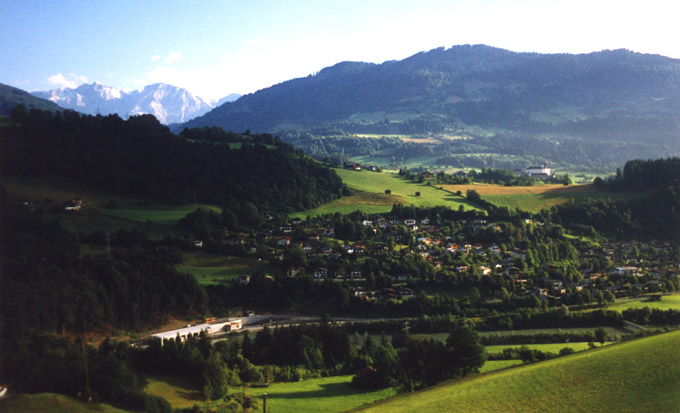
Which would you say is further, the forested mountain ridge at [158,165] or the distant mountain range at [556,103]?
the distant mountain range at [556,103]

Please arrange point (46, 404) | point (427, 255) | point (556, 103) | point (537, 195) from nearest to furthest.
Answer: point (46, 404)
point (427, 255)
point (537, 195)
point (556, 103)

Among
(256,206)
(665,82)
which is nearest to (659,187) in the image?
(256,206)

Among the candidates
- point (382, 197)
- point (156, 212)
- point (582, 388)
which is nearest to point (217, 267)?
point (156, 212)

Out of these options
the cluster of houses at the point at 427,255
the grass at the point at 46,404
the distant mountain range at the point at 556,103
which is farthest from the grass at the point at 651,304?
the distant mountain range at the point at 556,103

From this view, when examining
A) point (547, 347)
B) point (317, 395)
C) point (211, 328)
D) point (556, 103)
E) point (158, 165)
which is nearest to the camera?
point (317, 395)

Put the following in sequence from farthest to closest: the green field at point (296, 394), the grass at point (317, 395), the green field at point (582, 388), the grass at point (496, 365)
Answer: the grass at point (496, 365) → the green field at point (296, 394) → the grass at point (317, 395) → the green field at point (582, 388)

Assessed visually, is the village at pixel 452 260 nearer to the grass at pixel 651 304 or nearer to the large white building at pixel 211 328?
the grass at pixel 651 304

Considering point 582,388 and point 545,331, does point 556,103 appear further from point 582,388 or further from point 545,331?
point 582,388
